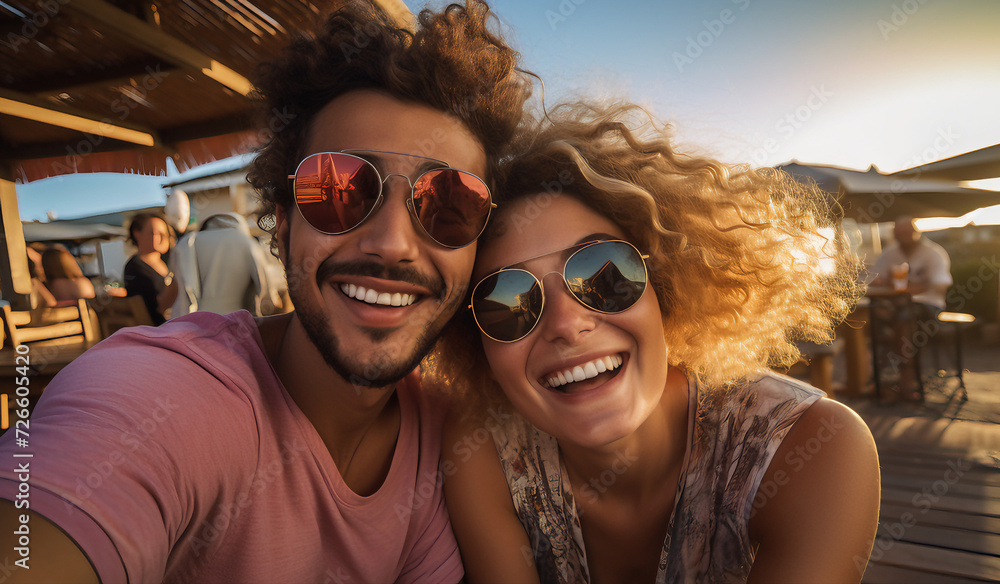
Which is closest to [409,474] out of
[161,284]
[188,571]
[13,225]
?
[188,571]

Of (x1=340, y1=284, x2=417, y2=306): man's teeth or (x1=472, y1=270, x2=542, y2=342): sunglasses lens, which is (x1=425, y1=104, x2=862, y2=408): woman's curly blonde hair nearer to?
(x1=472, y1=270, x2=542, y2=342): sunglasses lens

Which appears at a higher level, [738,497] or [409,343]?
[409,343]

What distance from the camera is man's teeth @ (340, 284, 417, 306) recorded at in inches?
59.0

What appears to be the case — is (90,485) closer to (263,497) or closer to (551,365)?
(263,497)

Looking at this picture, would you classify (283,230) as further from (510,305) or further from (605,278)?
(605,278)

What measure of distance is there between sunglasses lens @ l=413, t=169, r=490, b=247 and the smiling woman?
140 millimetres

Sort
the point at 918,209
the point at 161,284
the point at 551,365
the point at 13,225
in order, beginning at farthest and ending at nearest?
1. the point at 918,209
2. the point at 13,225
3. the point at 161,284
4. the point at 551,365

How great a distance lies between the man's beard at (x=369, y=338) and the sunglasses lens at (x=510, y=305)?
0.18m

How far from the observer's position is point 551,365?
148 centimetres

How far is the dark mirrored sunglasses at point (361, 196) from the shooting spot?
58.0 inches

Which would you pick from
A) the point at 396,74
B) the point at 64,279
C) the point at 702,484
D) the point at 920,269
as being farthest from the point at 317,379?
the point at 920,269

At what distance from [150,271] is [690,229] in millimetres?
4951

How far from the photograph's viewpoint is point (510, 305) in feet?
5.01

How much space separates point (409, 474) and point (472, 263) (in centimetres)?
81
